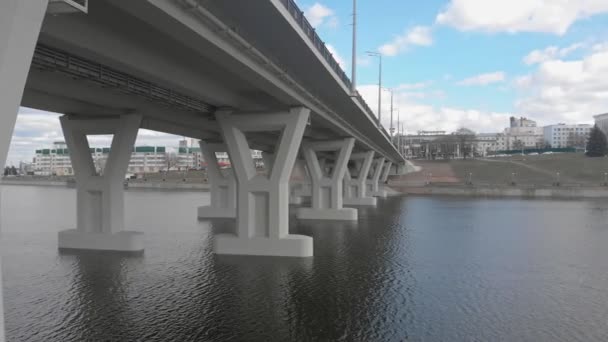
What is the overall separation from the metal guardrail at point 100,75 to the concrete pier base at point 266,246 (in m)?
6.73

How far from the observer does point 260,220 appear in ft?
69.3

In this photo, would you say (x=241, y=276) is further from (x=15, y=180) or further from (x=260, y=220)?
(x=15, y=180)

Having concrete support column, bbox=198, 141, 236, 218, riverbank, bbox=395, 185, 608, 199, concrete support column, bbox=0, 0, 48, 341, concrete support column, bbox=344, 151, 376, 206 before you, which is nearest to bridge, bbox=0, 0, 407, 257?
concrete support column, bbox=0, 0, 48, 341

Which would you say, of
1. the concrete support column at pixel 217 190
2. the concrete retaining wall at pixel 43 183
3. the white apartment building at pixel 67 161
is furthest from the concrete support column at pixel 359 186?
the white apartment building at pixel 67 161

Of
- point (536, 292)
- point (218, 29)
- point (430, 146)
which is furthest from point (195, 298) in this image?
point (430, 146)

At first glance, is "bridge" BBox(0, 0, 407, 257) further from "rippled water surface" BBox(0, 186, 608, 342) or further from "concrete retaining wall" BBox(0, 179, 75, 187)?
"concrete retaining wall" BBox(0, 179, 75, 187)

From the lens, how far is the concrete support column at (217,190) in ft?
125

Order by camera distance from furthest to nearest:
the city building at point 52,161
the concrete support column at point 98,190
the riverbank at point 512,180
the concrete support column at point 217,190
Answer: the city building at point 52,161 → the riverbank at point 512,180 → the concrete support column at point 217,190 → the concrete support column at point 98,190

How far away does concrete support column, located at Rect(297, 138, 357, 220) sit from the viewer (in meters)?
37.0

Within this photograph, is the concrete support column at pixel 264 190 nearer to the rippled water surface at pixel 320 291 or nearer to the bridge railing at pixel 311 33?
the rippled water surface at pixel 320 291

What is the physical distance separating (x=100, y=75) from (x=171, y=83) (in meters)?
2.11

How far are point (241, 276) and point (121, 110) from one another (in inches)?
369

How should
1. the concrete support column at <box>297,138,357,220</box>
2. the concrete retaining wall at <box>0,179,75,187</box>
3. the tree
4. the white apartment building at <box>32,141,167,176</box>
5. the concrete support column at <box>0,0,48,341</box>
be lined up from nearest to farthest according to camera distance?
the concrete support column at <box>0,0,48,341</box> → the concrete support column at <box>297,138,357,220</box> → the concrete retaining wall at <box>0,179,75,187</box> → the tree → the white apartment building at <box>32,141,167,176</box>

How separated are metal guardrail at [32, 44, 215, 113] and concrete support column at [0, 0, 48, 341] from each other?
5.15 meters
